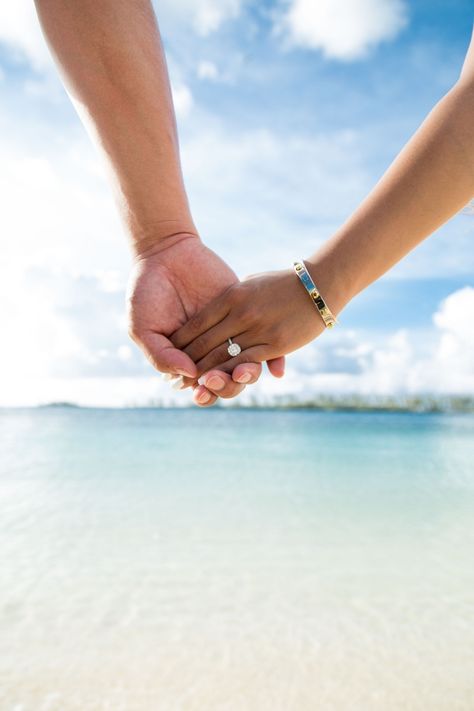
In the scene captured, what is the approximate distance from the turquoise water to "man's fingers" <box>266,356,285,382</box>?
1.67 metres

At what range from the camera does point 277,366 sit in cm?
188

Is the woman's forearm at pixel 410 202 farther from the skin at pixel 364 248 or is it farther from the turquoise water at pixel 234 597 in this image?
the turquoise water at pixel 234 597

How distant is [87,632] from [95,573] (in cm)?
89

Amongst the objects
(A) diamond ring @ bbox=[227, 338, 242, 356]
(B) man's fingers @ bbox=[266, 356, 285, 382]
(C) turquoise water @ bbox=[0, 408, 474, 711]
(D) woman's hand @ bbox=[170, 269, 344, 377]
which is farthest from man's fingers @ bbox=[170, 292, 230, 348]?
(C) turquoise water @ bbox=[0, 408, 474, 711]

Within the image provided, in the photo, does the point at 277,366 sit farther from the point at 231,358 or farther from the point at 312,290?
the point at 312,290

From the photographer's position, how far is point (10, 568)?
13.5ft

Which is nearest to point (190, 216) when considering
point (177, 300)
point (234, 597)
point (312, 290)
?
point (177, 300)

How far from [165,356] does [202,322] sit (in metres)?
0.17

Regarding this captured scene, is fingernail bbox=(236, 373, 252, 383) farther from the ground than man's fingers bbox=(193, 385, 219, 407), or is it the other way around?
fingernail bbox=(236, 373, 252, 383)

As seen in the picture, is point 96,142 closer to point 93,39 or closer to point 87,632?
point 93,39

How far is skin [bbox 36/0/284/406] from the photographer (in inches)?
60.5

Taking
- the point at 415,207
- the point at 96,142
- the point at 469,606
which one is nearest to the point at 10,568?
the point at 469,606

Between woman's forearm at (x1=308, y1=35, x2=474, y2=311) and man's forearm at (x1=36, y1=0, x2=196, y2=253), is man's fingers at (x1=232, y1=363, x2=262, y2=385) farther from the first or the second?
man's forearm at (x1=36, y1=0, x2=196, y2=253)

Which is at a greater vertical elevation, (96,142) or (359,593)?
(96,142)
